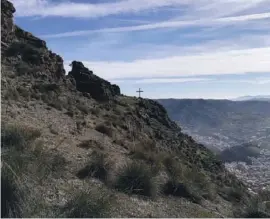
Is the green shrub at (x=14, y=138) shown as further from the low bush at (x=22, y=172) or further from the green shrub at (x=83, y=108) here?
the green shrub at (x=83, y=108)

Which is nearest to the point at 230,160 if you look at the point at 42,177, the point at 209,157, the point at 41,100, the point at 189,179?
the point at 209,157

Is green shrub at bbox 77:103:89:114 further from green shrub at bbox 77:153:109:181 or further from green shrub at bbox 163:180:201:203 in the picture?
green shrub at bbox 163:180:201:203

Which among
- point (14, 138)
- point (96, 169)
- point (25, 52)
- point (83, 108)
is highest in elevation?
point (25, 52)

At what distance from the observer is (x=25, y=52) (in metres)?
32.5

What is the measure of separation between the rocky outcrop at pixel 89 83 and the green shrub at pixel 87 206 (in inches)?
1119

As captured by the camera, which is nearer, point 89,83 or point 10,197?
point 10,197

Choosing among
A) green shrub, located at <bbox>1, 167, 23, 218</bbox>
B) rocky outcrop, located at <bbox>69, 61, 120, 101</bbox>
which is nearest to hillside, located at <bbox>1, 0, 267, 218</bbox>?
green shrub, located at <bbox>1, 167, 23, 218</bbox>

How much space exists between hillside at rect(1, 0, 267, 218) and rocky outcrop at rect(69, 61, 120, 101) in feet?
5.35

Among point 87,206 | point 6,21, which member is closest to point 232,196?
point 87,206

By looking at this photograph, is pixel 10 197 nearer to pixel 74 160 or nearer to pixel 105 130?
pixel 74 160

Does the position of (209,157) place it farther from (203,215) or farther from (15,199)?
(15,199)

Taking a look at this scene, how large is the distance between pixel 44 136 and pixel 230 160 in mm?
96088

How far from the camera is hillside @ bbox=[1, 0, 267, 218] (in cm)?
1002

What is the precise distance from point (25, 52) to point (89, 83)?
8.94m
